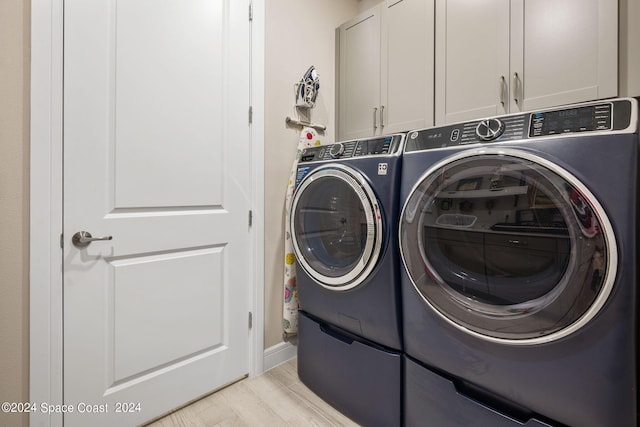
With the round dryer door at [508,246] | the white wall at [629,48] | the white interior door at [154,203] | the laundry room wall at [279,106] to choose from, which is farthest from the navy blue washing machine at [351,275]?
the white wall at [629,48]

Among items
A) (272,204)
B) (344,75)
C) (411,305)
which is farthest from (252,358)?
(344,75)

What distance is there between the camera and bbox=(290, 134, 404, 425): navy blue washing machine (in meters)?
1.20

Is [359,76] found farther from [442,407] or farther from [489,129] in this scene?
[442,407]

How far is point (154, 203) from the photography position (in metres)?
1.34

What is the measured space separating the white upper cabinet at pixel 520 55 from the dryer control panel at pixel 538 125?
442mm

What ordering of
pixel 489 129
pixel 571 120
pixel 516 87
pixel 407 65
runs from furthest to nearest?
pixel 407 65 → pixel 516 87 → pixel 489 129 → pixel 571 120

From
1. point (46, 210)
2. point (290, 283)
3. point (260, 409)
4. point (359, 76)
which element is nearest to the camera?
point (46, 210)

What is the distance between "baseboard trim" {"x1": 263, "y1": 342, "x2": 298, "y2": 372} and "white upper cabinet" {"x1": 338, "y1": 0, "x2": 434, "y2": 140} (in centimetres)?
147

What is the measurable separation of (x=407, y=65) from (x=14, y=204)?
192 centimetres

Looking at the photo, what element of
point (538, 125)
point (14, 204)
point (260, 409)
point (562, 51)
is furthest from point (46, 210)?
point (562, 51)

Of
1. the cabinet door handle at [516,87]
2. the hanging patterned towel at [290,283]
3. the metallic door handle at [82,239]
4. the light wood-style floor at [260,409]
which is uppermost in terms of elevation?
the cabinet door handle at [516,87]

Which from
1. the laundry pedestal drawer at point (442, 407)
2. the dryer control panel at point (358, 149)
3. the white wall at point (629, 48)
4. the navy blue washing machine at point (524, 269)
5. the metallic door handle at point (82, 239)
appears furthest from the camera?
the dryer control panel at point (358, 149)

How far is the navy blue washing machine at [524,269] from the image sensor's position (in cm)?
75

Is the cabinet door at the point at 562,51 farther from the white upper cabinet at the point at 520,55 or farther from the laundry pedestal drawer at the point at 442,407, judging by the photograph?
the laundry pedestal drawer at the point at 442,407
